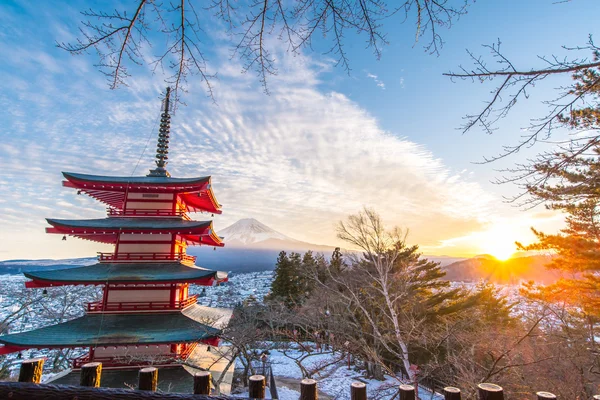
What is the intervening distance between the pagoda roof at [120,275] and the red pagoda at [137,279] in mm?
23

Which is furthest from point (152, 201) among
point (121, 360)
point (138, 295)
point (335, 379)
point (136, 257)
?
point (335, 379)

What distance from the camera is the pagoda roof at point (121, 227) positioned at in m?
9.14

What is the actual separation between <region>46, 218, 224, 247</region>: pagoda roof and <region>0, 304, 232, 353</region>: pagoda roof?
261 centimetres

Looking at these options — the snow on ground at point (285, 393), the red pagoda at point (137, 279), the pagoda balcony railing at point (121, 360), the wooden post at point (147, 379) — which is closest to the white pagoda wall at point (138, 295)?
the red pagoda at point (137, 279)

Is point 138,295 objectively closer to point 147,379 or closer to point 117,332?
point 117,332

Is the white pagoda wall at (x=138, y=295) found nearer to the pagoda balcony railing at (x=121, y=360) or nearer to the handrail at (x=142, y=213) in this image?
the pagoda balcony railing at (x=121, y=360)

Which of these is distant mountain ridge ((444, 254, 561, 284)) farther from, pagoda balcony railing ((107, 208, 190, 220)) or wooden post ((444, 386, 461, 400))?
pagoda balcony railing ((107, 208, 190, 220))

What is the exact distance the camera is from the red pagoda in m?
7.82

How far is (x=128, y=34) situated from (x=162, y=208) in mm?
8893

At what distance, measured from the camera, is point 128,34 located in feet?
8.32

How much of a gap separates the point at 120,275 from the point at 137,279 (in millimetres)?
645

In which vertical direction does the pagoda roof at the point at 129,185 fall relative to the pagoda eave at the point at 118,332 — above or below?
above

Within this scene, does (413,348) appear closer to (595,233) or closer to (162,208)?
(595,233)

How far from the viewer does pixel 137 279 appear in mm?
8539
